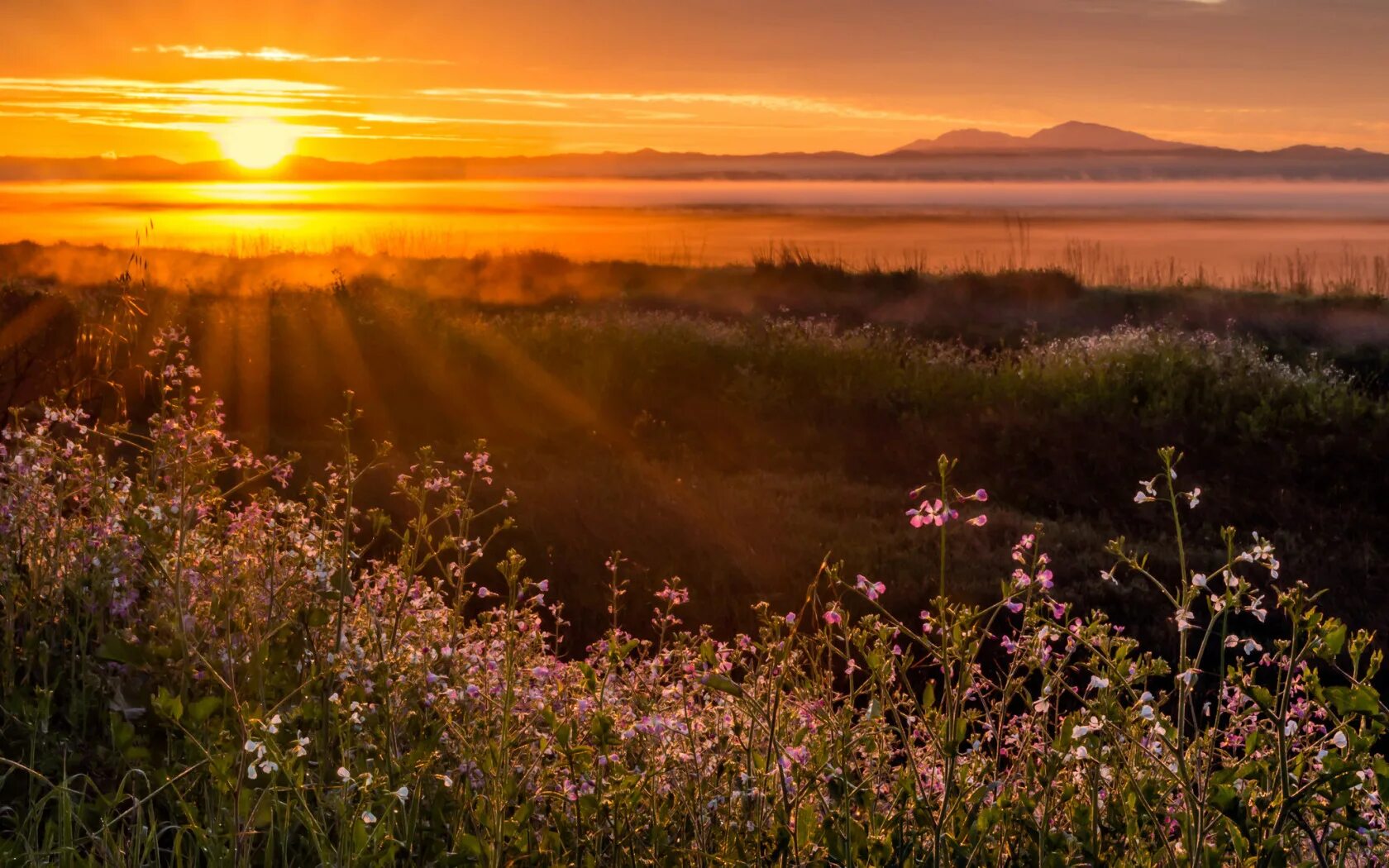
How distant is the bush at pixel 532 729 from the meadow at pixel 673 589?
1.1 inches

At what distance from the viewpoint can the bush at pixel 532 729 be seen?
9.32ft

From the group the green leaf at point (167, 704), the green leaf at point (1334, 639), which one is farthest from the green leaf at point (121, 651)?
the green leaf at point (1334, 639)

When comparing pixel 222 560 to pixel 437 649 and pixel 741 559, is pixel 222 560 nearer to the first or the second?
pixel 437 649

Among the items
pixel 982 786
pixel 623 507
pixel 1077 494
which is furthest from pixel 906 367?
pixel 982 786

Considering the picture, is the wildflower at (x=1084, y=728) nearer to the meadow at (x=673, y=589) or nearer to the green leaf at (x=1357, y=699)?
the meadow at (x=673, y=589)

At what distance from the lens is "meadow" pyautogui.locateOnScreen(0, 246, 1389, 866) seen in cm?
309

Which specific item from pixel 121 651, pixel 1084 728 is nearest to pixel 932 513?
pixel 1084 728

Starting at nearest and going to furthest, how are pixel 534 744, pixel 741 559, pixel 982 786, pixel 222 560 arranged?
pixel 982 786, pixel 534 744, pixel 222 560, pixel 741 559

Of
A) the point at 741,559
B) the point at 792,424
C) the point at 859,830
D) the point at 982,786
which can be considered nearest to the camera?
the point at 982,786

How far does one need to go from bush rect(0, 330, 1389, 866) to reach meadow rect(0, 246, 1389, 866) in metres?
0.03

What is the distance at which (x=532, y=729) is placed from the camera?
13.1ft

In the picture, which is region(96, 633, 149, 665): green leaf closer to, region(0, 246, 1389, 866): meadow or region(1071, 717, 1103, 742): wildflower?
region(0, 246, 1389, 866): meadow

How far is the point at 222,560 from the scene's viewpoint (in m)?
4.70

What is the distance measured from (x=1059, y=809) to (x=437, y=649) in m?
→ 2.05
